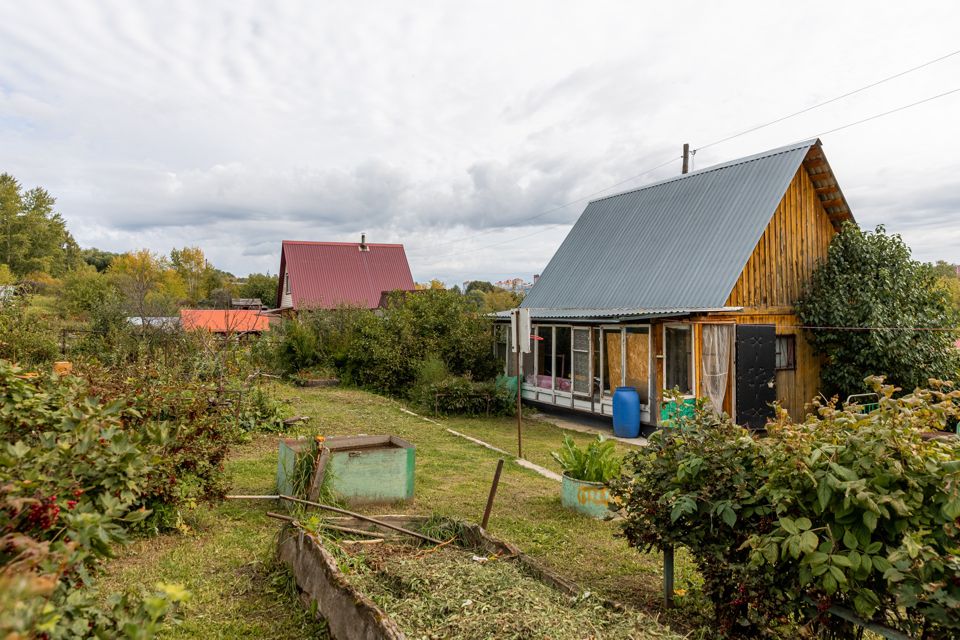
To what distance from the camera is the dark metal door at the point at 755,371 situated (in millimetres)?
11922

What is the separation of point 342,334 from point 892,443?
727 inches

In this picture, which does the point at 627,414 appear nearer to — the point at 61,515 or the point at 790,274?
the point at 790,274

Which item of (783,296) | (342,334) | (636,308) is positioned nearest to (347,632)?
(636,308)

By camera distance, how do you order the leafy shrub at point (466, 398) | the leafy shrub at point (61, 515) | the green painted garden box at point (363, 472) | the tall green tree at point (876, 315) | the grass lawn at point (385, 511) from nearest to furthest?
1. the leafy shrub at point (61, 515)
2. the grass lawn at point (385, 511)
3. the green painted garden box at point (363, 472)
4. the tall green tree at point (876, 315)
5. the leafy shrub at point (466, 398)

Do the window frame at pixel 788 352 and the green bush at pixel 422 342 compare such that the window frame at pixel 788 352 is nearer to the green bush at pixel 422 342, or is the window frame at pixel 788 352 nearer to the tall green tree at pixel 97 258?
the green bush at pixel 422 342

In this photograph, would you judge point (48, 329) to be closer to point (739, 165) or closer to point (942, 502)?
point (739, 165)

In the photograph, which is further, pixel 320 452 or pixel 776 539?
pixel 320 452

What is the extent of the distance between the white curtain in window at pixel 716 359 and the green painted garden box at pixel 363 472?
714cm

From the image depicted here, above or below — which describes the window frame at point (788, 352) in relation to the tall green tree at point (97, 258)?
below

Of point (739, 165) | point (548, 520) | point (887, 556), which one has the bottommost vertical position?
point (548, 520)

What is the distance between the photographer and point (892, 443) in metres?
2.85

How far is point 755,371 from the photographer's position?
1211 cm

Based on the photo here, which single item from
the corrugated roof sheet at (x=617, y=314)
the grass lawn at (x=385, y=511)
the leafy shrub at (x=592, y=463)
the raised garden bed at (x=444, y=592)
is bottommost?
the grass lawn at (x=385, y=511)

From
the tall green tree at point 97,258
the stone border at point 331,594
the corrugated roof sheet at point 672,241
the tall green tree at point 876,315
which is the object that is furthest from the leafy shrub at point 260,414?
the tall green tree at point 97,258
